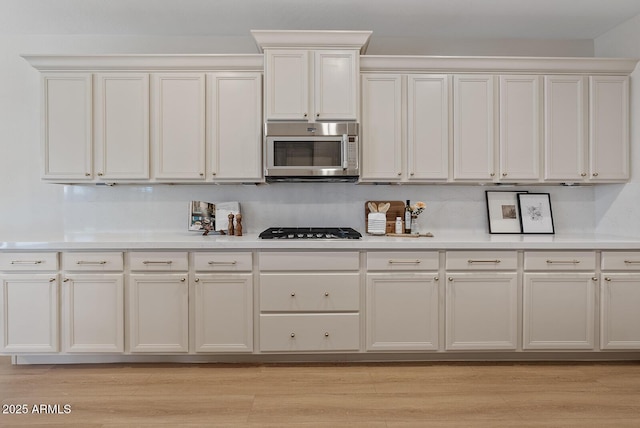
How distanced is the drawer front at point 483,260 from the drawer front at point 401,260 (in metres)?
0.14

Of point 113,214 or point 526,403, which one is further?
point 113,214

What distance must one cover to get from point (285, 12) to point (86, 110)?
1707mm

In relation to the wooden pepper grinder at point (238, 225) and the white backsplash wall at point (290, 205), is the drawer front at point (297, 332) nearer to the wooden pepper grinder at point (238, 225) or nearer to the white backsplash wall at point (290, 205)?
the wooden pepper grinder at point (238, 225)

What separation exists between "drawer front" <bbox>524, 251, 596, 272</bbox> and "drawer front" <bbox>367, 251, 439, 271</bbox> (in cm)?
69

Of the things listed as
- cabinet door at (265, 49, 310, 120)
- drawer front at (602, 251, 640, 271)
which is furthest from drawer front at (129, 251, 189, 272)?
drawer front at (602, 251, 640, 271)

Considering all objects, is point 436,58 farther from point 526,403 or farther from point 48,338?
point 48,338

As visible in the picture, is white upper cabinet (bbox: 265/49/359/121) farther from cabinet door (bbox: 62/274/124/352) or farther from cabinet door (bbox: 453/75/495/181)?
cabinet door (bbox: 62/274/124/352)

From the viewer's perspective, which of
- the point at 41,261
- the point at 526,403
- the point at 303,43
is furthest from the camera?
the point at 303,43

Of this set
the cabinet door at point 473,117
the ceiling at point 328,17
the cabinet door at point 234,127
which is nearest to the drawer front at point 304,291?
the cabinet door at point 234,127

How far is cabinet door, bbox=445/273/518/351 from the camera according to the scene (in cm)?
266

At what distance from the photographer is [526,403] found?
2.21 metres

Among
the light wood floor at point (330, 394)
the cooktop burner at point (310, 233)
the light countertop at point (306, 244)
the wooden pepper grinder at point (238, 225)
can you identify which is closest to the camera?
the light wood floor at point (330, 394)

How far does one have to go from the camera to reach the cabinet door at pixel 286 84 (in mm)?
2822

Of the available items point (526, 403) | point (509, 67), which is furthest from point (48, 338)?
point (509, 67)
